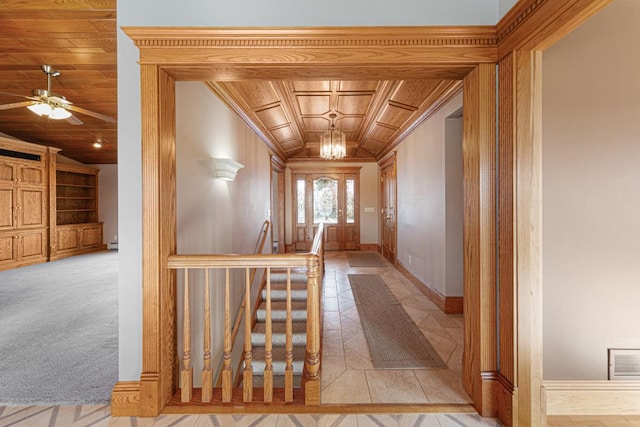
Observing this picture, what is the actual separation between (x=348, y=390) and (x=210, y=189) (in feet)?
6.94

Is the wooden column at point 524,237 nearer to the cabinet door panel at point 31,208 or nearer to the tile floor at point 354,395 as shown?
the tile floor at point 354,395

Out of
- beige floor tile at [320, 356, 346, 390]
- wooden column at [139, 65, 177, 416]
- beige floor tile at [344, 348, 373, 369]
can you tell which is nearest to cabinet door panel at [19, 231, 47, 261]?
wooden column at [139, 65, 177, 416]

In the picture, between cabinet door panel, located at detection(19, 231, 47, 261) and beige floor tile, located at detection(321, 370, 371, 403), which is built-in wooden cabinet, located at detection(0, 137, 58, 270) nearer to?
cabinet door panel, located at detection(19, 231, 47, 261)

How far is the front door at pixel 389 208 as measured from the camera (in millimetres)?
5668

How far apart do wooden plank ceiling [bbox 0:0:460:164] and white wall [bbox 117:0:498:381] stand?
1102 mm

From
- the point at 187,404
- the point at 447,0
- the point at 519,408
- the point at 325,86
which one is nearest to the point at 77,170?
the point at 325,86

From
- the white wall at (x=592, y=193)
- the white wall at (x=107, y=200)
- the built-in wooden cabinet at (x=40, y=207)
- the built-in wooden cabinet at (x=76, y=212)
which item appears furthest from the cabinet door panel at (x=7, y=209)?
the white wall at (x=592, y=193)

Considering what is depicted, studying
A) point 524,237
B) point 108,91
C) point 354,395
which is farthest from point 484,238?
point 108,91

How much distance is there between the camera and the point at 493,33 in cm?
156

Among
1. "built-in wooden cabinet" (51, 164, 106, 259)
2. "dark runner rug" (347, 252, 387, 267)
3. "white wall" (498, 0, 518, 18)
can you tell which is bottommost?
"dark runner rug" (347, 252, 387, 267)

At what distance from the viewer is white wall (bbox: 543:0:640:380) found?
1636mm

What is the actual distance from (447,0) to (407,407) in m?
2.46

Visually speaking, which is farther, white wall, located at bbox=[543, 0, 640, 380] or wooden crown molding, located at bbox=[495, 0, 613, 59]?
white wall, located at bbox=[543, 0, 640, 380]

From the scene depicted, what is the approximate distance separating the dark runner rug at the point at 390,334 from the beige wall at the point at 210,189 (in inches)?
63.4
